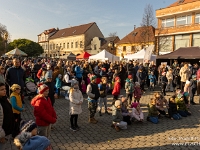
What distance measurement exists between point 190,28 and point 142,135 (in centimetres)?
2792

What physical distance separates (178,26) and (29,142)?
3258cm

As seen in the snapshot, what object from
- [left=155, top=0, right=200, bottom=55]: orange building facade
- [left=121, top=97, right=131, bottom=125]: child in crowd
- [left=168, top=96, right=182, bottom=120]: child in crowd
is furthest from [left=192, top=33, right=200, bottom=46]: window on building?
[left=121, top=97, right=131, bottom=125]: child in crowd

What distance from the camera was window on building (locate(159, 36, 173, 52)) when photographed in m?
31.8

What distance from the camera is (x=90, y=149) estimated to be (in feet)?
15.3

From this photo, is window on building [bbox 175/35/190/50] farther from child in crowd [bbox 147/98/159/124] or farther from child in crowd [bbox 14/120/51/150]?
child in crowd [bbox 14/120/51/150]

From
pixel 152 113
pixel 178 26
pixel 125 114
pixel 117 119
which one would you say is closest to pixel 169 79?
pixel 152 113

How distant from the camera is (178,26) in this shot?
30.5 m

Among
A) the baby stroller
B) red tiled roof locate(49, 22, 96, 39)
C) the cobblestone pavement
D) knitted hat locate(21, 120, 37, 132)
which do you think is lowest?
the cobblestone pavement

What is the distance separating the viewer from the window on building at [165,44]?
31.8 metres

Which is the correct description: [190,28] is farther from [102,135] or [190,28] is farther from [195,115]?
[102,135]

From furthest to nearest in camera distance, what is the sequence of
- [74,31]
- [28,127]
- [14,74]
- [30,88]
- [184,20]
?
[74,31] → [184,20] → [30,88] → [14,74] → [28,127]

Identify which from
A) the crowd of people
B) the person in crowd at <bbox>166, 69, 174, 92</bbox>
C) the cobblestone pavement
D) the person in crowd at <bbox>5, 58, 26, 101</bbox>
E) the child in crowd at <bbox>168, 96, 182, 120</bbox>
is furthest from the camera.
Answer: the person in crowd at <bbox>166, 69, 174, 92</bbox>

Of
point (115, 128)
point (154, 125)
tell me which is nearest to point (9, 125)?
point (115, 128)

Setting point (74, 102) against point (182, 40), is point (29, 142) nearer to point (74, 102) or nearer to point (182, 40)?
point (74, 102)
